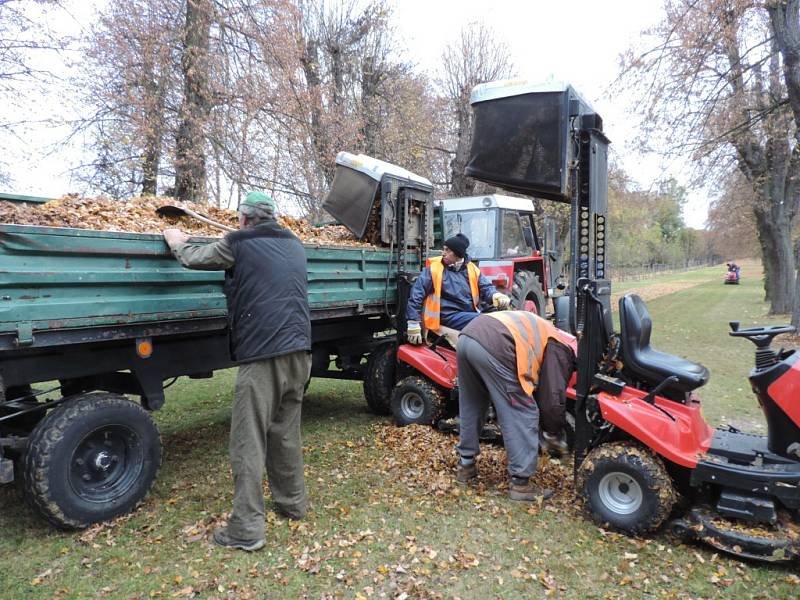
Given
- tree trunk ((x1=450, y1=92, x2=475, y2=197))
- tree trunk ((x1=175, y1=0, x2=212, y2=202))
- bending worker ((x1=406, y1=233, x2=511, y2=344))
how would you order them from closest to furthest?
1. bending worker ((x1=406, y1=233, x2=511, y2=344))
2. tree trunk ((x1=175, y1=0, x2=212, y2=202))
3. tree trunk ((x1=450, y1=92, x2=475, y2=197))

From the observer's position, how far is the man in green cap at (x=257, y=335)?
3.32 meters

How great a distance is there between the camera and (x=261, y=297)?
11.0 feet

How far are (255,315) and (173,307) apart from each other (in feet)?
2.43

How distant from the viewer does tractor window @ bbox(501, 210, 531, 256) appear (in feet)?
32.7

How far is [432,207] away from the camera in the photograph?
6594 millimetres

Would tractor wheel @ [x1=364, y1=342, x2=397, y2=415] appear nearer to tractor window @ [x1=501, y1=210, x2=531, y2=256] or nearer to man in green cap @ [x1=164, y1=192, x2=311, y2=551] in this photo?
man in green cap @ [x1=164, y1=192, x2=311, y2=551]

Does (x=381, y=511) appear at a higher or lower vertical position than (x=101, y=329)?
lower

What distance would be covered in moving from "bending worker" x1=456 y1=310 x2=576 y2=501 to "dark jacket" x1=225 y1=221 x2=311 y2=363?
134 cm

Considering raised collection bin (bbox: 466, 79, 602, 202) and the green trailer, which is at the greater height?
raised collection bin (bbox: 466, 79, 602, 202)

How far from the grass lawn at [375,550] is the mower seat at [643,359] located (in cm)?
95

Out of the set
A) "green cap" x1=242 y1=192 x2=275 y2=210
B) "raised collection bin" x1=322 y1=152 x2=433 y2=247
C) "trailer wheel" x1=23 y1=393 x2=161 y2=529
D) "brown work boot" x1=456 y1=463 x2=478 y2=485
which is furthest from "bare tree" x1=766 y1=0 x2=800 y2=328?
"trailer wheel" x1=23 y1=393 x2=161 y2=529

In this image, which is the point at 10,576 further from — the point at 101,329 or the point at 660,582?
the point at 660,582

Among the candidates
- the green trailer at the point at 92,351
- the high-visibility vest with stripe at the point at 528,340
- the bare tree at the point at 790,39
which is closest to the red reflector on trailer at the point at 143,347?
the green trailer at the point at 92,351

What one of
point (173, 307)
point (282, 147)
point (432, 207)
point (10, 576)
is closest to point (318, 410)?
point (432, 207)
